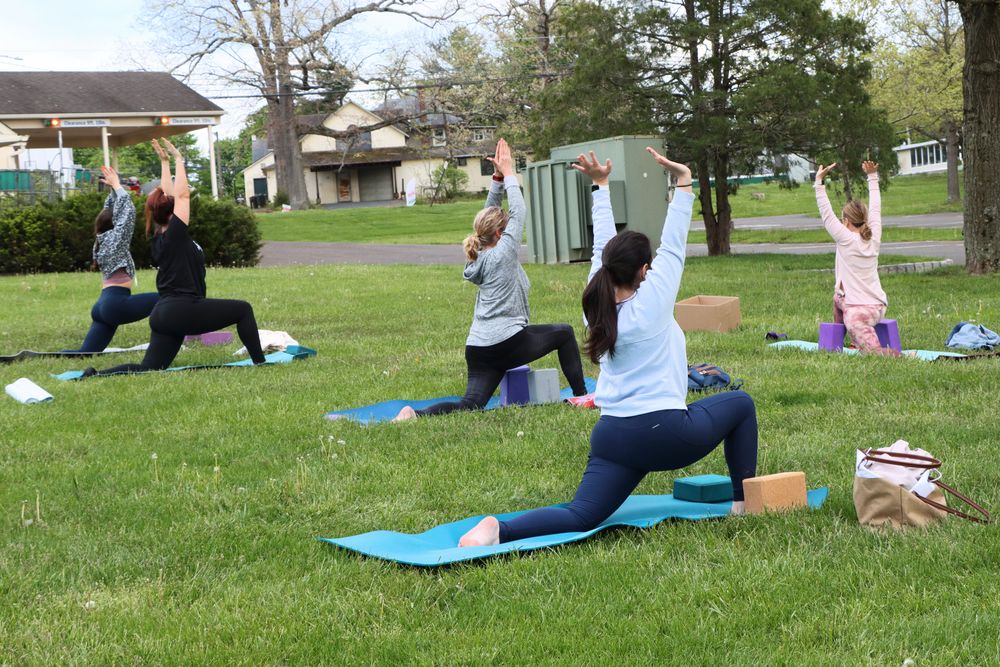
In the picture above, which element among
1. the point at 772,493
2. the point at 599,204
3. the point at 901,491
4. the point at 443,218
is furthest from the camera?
the point at 443,218

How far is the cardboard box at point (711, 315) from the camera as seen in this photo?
11.9 m

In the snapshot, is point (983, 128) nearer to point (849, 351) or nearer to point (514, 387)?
point (849, 351)

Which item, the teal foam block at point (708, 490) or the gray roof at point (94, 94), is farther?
the gray roof at point (94, 94)

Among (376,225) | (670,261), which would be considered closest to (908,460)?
(670,261)

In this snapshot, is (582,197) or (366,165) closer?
(582,197)

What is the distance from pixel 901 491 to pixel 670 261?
1.36m

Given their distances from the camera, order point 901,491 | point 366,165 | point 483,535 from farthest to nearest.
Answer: point 366,165, point 483,535, point 901,491

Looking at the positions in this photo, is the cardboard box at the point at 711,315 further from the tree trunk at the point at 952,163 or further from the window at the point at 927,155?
the window at the point at 927,155

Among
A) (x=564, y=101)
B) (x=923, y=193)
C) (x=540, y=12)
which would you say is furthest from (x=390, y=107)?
(x=564, y=101)

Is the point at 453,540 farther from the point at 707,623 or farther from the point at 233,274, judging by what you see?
the point at 233,274

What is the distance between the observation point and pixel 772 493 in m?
5.14

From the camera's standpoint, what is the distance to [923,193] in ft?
168

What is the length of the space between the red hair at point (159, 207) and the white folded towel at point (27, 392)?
1.72 metres

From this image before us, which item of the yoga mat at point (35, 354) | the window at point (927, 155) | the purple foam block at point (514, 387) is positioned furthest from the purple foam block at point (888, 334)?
the window at point (927, 155)
